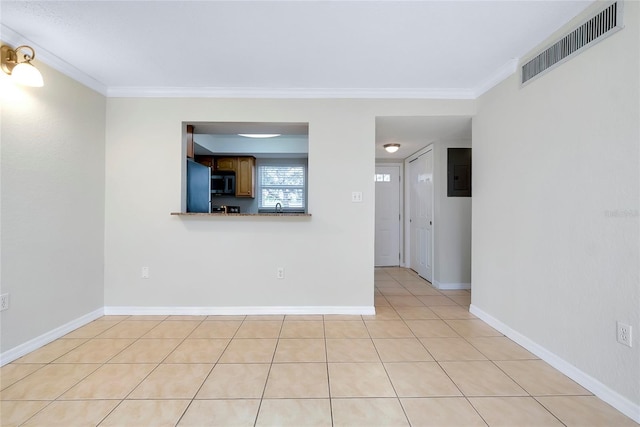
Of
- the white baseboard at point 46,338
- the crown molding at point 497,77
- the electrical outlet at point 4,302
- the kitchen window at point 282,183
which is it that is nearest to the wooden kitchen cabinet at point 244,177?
the kitchen window at point 282,183

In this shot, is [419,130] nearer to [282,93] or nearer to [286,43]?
[282,93]

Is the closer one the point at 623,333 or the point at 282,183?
the point at 623,333

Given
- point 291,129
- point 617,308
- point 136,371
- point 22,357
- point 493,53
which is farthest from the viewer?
point 291,129

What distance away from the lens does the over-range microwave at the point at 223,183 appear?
17.4ft

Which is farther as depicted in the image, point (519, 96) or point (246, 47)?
point (519, 96)

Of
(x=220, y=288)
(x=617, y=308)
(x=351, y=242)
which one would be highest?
(x=351, y=242)

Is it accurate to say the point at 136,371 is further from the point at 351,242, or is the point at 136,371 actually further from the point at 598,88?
the point at 598,88

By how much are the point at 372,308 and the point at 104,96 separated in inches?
141

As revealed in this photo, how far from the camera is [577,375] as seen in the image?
1812 mm

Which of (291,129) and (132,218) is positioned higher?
(291,129)

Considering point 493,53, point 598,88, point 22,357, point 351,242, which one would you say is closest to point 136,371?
point 22,357

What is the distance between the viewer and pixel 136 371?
191 centimetres

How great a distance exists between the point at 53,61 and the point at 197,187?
1533 millimetres

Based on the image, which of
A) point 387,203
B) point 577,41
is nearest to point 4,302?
point 577,41
